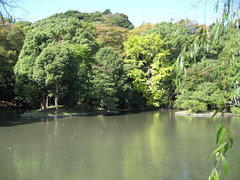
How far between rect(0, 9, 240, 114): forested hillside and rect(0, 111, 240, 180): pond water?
2.77 meters

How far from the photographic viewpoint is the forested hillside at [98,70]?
17531 millimetres

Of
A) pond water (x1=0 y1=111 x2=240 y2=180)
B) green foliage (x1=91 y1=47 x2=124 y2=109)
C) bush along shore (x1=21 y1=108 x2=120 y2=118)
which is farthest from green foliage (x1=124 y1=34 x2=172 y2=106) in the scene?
pond water (x1=0 y1=111 x2=240 y2=180)

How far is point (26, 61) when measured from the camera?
58.0 ft

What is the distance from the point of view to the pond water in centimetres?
756

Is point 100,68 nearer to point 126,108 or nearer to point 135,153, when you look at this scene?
point 126,108

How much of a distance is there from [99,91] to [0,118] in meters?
6.27

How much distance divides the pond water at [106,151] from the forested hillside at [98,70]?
2769 millimetres

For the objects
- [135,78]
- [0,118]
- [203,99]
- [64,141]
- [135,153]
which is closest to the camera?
[135,153]

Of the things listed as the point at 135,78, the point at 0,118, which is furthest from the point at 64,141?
the point at 135,78

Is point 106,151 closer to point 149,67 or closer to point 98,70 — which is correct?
point 98,70

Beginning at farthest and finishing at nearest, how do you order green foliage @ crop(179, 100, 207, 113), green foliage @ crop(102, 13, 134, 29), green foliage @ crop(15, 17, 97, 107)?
green foliage @ crop(102, 13, 134, 29), green foliage @ crop(179, 100, 207, 113), green foliage @ crop(15, 17, 97, 107)

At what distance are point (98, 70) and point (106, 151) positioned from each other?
36.8 feet

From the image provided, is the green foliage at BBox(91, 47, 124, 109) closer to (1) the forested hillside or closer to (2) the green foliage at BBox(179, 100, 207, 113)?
(1) the forested hillside

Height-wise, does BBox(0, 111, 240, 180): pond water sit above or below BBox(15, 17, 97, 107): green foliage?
below
